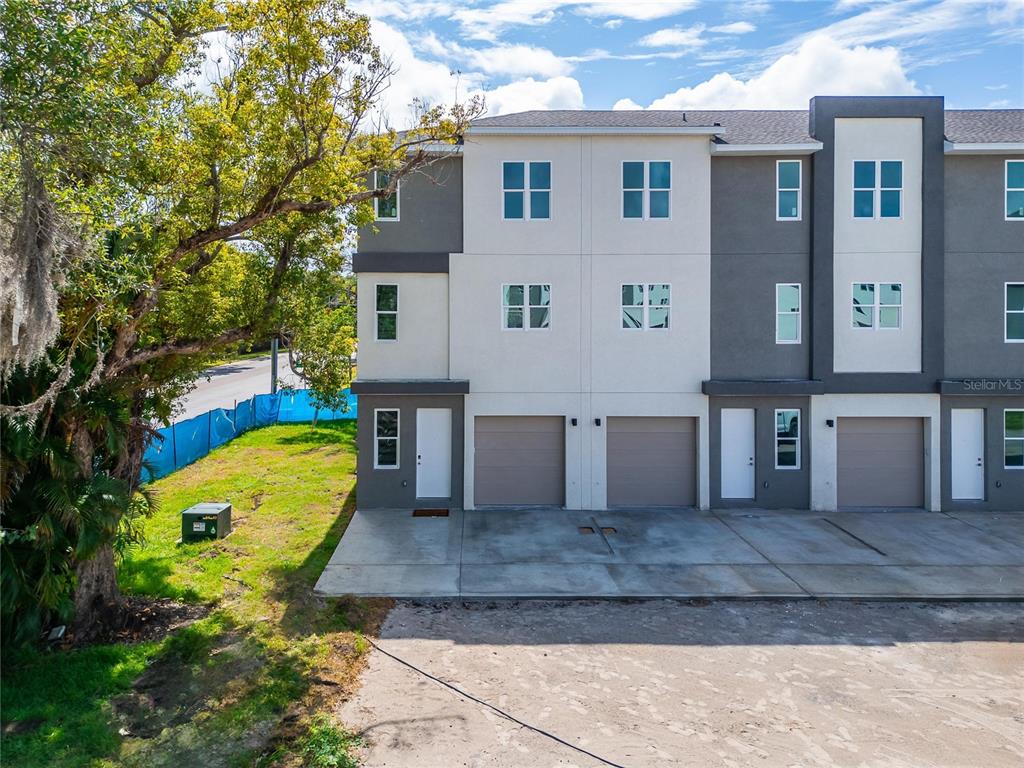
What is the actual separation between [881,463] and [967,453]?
6.49ft

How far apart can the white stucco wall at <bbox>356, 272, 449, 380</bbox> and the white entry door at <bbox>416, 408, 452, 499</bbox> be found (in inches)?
38.0

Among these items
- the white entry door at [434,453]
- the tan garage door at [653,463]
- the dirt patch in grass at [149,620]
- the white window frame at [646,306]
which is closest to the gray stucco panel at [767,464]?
the tan garage door at [653,463]

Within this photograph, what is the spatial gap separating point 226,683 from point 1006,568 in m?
12.7

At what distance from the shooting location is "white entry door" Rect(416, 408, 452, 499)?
15.2 meters

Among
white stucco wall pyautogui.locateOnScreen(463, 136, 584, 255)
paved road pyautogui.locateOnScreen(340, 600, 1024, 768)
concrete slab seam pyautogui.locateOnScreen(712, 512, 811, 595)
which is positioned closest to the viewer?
paved road pyautogui.locateOnScreen(340, 600, 1024, 768)

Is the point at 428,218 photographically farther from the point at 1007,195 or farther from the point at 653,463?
the point at 1007,195

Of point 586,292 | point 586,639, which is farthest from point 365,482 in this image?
point 586,639

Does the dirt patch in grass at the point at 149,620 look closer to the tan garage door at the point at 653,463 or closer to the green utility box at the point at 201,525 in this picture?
the green utility box at the point at 201,525

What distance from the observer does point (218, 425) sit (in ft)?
73.0

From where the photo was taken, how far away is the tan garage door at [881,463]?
50.8ft

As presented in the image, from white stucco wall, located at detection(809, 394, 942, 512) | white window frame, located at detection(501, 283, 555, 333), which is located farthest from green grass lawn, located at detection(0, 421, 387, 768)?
white stucco wall, located at detection(809, 394, 942, 512)

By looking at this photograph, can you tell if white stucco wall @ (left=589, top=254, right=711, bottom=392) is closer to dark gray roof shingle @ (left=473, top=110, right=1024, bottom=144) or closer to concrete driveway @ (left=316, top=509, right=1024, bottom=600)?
concrete driveway @ (left=316, top=509, right=1024, bottom=600)

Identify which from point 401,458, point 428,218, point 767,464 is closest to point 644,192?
point 428,218

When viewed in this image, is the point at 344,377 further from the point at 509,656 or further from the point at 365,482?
the point at 509,656
